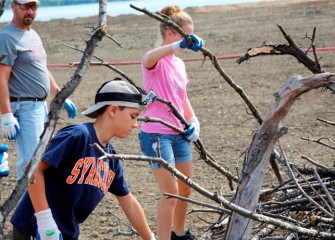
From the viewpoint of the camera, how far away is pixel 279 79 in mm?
11133

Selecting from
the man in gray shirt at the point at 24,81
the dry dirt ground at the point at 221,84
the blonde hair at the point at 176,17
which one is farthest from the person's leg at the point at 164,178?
the man in gray shirt at the point at 24,81

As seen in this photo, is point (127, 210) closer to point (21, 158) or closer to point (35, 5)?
point (21, 158)

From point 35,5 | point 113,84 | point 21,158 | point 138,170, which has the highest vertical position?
point 35,5

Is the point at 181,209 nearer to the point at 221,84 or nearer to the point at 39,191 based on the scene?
the point at 39,191

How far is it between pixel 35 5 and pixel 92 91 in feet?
22.4

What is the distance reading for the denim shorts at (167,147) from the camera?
410cm

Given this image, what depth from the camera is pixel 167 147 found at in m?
4.12

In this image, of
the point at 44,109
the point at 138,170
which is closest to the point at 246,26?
the point at 138,170

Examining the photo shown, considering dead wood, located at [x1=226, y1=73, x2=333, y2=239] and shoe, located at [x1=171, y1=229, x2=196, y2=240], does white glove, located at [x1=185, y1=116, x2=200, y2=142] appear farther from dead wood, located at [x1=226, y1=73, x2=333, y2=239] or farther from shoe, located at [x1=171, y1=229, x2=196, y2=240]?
dead wood, located at [x1=226, y1=73, x2=333, y2=239]

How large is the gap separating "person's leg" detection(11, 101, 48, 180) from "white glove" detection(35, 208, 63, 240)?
1.63 m

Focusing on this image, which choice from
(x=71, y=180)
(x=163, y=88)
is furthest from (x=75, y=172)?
(x=163, y=88)

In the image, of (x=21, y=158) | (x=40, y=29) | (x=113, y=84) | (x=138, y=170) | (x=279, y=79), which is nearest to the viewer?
(x=113, y=84)

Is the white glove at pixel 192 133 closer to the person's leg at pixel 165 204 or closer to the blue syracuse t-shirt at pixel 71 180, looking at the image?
the person's leg at pixel 165 204

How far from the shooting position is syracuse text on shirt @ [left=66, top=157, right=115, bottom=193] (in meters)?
3.11
